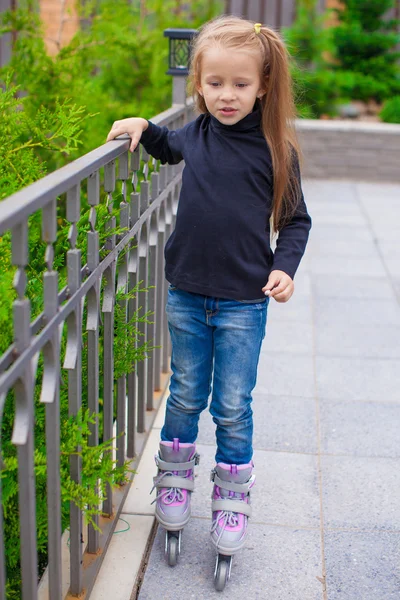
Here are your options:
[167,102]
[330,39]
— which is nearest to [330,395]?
[167,102]

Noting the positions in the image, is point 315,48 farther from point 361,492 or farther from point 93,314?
point 93,314

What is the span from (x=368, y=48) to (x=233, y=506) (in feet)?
30.1

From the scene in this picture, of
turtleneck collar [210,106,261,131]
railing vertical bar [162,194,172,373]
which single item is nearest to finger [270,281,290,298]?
turtleneck collar [210,106,261,131]

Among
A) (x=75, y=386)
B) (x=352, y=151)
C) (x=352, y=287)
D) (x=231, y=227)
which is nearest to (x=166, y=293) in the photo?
(x=231, y=227)

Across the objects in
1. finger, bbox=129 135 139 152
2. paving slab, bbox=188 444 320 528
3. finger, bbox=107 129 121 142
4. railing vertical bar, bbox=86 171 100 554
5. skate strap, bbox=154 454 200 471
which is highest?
finger, bbox=107 129 121 142

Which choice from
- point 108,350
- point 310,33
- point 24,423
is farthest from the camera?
point 310,33

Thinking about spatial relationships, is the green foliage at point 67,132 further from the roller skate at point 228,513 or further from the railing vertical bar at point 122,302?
the roller skate at point 228,513

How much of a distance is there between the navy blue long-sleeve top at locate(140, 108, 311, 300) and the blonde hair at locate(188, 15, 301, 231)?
3 centimetres

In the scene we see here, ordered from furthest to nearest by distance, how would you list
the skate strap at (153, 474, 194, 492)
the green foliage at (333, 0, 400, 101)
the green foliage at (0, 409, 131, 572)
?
1. the green foliage at (333, 0, 400, 101)
2. the skate strap at (153, 474, 194, 492)
3. the green foliage at (0, 409, 131, 572)

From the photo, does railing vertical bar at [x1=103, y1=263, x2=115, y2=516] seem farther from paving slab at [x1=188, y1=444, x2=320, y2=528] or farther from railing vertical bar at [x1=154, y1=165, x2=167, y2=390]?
railing vertical bar at [x1=154, y1=165, x2=167, y2=390]

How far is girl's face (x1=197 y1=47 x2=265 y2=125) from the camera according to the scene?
236 centimetres

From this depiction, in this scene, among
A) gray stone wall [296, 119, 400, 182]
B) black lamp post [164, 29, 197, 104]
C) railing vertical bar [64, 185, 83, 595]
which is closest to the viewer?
railing vertical bar [64, 185, 83, 595]

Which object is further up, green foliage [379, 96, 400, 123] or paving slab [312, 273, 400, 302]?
green foliage [379, 96, 400, 123]

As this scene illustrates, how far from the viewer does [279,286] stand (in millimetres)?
2398
